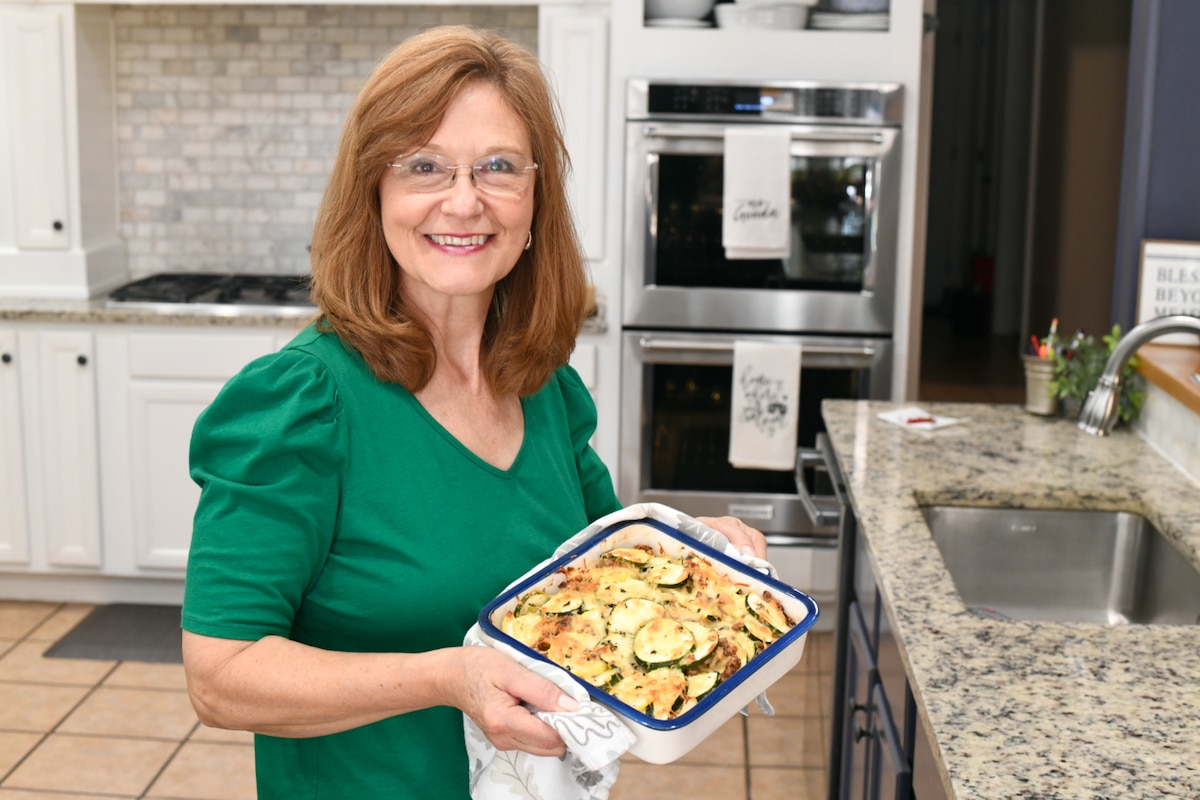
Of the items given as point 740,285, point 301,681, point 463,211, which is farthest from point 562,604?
point 740,285

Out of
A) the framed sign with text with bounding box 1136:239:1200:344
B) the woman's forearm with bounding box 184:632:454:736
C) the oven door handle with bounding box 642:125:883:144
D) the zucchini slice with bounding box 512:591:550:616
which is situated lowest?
the woman's forearm with bounding box 184:632:454:736

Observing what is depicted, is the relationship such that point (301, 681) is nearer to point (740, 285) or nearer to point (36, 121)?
point (740, 285)

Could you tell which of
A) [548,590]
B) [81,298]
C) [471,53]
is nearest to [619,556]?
[548,590]

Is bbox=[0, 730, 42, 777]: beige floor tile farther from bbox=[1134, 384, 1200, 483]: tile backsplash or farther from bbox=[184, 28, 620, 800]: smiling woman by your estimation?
bbox=[1134, 384, 1200, 483]: tile backsplash

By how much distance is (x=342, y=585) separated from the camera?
128cm

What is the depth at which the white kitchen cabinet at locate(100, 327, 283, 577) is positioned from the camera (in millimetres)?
3793

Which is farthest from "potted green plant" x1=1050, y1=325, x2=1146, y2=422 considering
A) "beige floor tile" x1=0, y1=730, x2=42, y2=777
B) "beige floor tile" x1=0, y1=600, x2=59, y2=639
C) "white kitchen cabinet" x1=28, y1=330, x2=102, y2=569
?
"beige floor tile" x1=0, y1=600, x2=59, y2=639

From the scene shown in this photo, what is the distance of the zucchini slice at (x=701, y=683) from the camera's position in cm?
113

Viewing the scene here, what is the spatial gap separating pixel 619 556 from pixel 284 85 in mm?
3352

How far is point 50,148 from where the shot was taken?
400 cm

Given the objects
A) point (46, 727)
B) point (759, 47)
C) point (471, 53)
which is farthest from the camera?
point (759, 47)

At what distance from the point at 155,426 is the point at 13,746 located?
1.08 metres

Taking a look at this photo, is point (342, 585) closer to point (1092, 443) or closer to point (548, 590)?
point (548, 590)

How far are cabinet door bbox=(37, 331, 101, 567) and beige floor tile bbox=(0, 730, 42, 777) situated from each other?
0.87 metres
